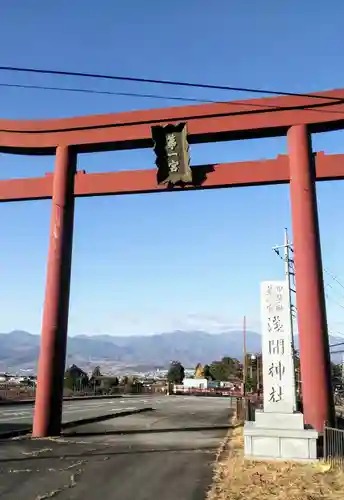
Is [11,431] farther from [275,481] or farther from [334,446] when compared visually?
[334,446]

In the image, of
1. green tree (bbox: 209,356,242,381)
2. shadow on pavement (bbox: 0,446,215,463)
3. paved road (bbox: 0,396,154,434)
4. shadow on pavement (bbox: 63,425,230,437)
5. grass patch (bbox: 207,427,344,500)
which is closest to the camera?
grass patch (bbox: 207,427,344,500)

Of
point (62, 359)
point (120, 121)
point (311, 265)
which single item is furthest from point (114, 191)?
point (311, 265)

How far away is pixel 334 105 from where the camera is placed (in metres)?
12.1

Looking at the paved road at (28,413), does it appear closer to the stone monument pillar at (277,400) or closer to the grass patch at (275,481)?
the stone monument pillar at (277,400)

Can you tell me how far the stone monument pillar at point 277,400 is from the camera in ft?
29.3

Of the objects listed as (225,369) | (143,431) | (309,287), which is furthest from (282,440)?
(225,369)

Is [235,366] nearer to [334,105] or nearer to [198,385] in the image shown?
[198,385]

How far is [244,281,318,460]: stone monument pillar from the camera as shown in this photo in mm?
8922

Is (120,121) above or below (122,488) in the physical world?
above

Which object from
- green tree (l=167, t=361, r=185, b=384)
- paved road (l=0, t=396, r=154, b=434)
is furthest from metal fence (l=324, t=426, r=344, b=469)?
green tree (l=167, t=361, r=185, b=384)

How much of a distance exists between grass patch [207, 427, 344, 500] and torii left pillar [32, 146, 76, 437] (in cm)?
490

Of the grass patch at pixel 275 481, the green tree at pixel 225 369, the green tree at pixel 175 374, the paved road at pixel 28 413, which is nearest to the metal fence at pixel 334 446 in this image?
the grass patch at pixel 275 481

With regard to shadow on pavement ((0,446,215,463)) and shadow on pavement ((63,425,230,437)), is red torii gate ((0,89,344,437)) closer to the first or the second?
shadow on pavement ((63,425,230,437))

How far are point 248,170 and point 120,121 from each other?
386 centimetres
